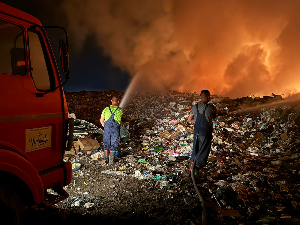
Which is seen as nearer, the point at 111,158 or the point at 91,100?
the point at 111,158

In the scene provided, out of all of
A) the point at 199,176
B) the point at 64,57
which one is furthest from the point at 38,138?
the point at 199,176

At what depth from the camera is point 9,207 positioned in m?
1.88

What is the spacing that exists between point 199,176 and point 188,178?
0.36 metres

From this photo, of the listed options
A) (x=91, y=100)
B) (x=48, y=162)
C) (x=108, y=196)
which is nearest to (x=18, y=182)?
(x=48, y=162)

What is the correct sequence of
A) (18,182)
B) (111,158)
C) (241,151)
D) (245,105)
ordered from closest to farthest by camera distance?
1. (18,182)
2. (111,158)
3. (241,151)
4. (245,105)

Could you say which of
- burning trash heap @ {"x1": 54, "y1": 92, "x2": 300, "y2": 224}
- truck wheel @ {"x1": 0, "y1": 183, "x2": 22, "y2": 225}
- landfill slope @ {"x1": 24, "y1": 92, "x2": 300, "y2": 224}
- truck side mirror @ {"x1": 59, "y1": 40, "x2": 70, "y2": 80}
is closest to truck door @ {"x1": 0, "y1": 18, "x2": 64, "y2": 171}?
truck side mirror @ {"x1": 59, "y1": 40, "x2": 70, "y2": 80}

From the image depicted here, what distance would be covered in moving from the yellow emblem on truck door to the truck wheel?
0.41 metres

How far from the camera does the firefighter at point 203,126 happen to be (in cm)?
415

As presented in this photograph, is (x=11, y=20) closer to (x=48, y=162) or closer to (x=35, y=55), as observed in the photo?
(x=35, y=55)

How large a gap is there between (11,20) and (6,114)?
967 mm

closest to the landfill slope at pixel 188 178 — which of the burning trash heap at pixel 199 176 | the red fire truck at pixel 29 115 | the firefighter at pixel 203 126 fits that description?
A: the burning trash heap at pixel 199 176

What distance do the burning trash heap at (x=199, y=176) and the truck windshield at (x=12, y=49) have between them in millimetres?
2276

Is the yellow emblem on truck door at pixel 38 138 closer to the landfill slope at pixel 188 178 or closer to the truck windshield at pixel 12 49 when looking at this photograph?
the truck windshield at pixel 12 49

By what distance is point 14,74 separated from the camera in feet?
6.67
